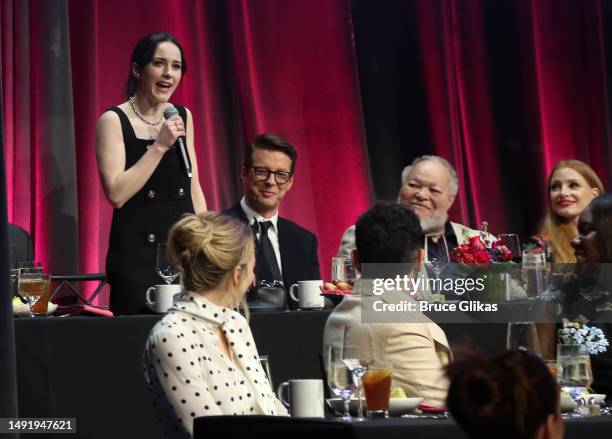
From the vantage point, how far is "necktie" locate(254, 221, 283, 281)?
370 centimetres

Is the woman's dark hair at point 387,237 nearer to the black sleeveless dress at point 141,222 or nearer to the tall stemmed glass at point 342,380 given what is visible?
the tall stemmed glass at point 342,380

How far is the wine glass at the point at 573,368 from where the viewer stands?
2.31 meters

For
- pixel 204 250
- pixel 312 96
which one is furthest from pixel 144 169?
pixel 312 96

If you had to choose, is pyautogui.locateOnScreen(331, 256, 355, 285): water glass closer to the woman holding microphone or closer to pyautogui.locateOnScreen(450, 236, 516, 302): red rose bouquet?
pyautogui.locateOnScreen(450, 236, 516, 302): red rose bouquet

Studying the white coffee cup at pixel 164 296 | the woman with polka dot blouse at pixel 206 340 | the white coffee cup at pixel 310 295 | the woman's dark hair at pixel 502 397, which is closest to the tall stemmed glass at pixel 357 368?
the woman with polka dot blouse at pixel 206 340

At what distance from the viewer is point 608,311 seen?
9.77ft

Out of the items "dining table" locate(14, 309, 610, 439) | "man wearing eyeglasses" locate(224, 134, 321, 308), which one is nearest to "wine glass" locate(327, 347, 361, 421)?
"dining table" locate(14, 309, 610, 439)

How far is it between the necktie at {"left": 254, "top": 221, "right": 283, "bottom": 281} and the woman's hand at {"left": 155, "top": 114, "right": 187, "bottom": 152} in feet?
1.37

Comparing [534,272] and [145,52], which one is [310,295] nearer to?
[534,272]

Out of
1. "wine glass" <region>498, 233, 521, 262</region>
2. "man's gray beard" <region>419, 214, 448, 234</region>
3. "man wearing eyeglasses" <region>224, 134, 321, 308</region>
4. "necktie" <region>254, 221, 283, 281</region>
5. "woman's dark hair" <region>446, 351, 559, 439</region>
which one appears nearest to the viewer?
"woman's dark hair" <region>446, 351, 559, 439</region>

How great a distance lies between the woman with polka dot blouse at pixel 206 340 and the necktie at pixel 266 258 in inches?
45.5

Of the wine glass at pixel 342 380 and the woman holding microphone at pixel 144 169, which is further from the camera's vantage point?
the woman holding microphone at pixel 144 169

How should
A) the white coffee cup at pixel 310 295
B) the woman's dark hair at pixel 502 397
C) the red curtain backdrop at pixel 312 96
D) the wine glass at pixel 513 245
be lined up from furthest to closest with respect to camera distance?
the red curtain backdrop at pixel 312 96 → the wine glass at pixel 513 245 → the white coffee cup at pixel 310 295 → the woman's dark hair at pixel 502 397

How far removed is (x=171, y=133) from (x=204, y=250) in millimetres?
1336
